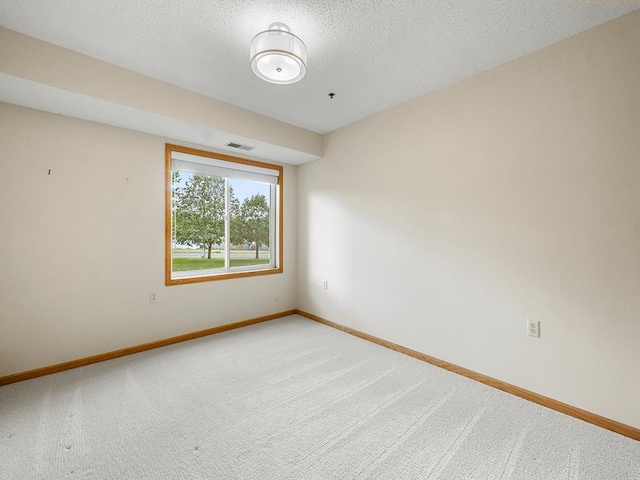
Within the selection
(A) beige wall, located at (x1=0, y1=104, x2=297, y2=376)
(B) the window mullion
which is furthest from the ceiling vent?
(A) beige wall, located at (x1=0, y1=104, x2=297, y2=376)

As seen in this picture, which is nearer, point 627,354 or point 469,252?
point 627,354

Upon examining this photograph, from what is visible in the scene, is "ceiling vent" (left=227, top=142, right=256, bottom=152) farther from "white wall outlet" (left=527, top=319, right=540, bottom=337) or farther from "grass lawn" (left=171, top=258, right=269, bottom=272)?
"white wall outlet" (left=527, top=319, right=540, bottom=337)

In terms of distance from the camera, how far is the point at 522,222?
2195 millimetres

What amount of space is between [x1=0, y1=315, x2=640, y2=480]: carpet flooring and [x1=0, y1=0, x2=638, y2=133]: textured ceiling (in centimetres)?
266

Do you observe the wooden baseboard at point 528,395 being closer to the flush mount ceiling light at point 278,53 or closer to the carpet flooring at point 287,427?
the carpet flooring at point 287,427

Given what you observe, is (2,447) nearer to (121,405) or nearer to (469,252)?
(121,405)

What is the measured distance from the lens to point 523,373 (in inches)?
85.7

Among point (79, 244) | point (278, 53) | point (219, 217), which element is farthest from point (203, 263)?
point (278, 53)

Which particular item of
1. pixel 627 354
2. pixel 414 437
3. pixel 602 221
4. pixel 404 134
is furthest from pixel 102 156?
pixel 627 354

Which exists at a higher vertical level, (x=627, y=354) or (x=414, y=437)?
(x=627, y=354)

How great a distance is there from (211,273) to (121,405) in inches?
70.9

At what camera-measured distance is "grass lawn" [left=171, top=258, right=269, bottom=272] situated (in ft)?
11.5

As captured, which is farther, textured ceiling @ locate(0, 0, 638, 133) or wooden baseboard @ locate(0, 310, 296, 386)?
wooden baseboard @ locate(0, 310, 296, 386)

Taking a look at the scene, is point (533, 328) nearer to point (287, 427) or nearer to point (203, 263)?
point (287, 427)
